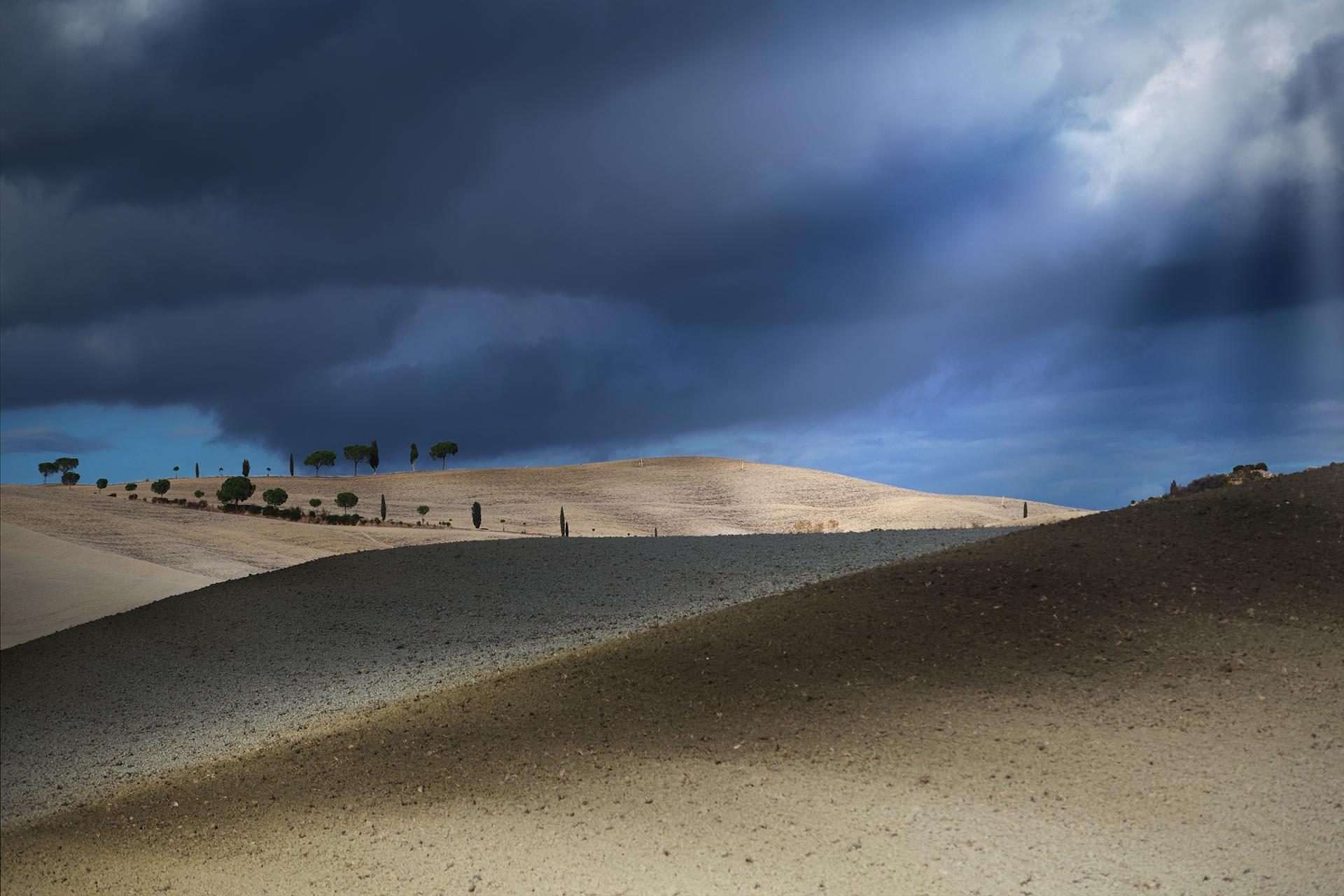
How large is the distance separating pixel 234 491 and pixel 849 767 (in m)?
47.5

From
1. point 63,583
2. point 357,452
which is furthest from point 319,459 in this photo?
point 63,583

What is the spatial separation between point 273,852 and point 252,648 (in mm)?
8562

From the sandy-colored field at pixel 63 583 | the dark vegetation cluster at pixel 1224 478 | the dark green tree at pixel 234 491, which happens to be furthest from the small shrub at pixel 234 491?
the dark vegetation cluster at pixel 1224 478

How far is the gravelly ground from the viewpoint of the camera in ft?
39.8

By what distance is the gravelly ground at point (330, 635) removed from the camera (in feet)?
39.8

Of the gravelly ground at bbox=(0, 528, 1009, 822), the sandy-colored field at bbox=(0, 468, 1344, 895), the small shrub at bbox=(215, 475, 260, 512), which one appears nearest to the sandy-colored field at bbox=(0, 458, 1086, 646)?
the small shrub at bbox=(215, 475, 260, 512)

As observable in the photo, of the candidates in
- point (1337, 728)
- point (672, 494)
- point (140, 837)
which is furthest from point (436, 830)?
point (672, 494)

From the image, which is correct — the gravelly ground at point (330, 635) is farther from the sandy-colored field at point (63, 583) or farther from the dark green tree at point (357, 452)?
the dark green tree at point (357, 452)

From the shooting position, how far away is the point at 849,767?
795cm

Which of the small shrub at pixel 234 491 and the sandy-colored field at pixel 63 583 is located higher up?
the small shrub at pixel 234 491

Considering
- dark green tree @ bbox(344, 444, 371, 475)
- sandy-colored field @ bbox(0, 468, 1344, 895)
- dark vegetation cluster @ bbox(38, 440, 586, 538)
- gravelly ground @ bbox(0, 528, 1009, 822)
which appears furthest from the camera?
dark green tree @ bbox(344, 444, 371, 475)

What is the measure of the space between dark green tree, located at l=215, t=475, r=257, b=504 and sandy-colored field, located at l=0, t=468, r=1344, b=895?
42.4 metres

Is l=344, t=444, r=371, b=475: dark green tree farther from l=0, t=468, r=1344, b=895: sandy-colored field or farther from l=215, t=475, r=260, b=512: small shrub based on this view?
l=0, t=468, r=1344, b=895: sandy-colored field

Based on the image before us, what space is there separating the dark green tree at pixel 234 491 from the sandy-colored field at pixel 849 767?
139ft
